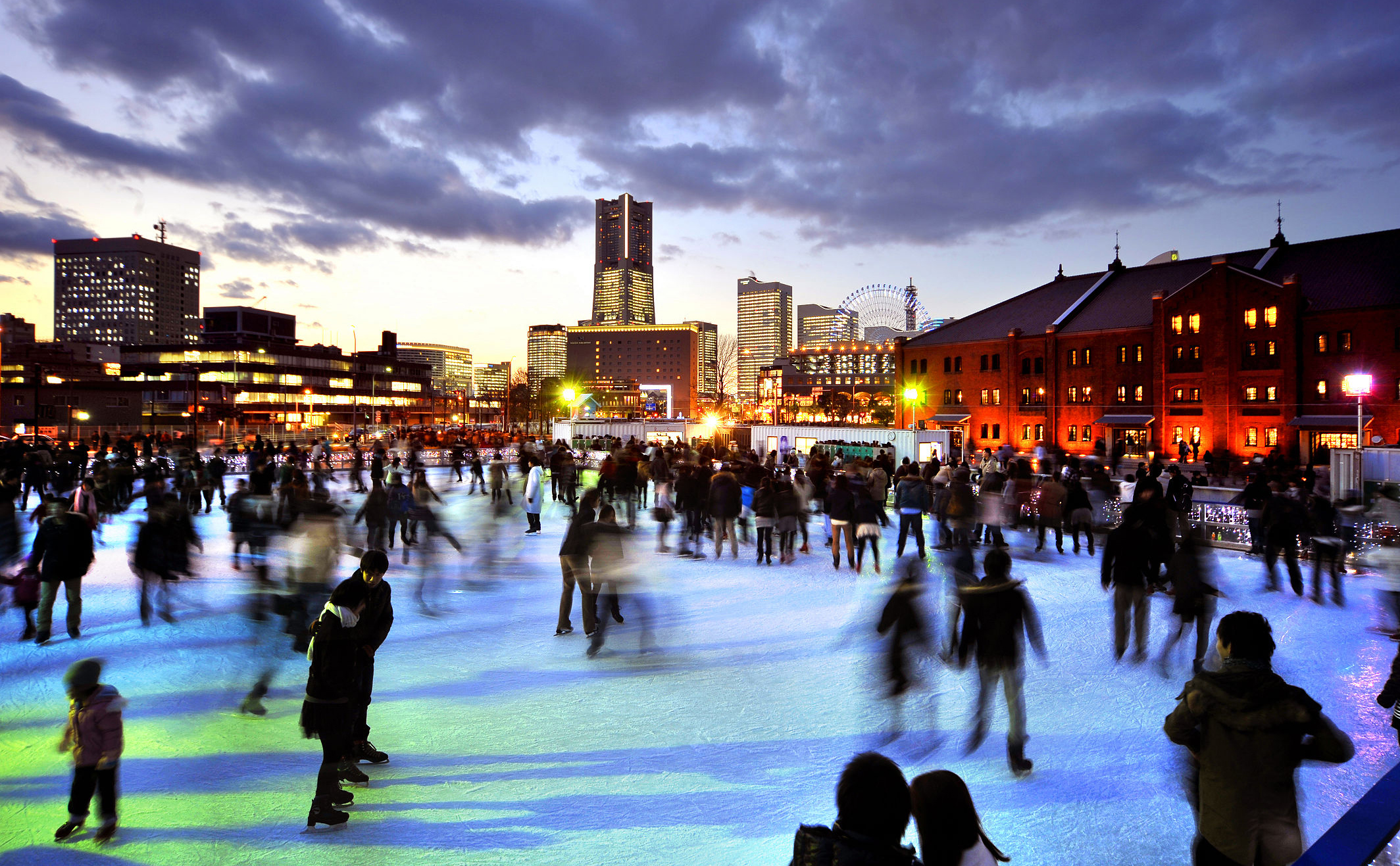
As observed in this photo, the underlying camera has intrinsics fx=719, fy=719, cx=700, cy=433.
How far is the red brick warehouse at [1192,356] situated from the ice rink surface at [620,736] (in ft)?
114

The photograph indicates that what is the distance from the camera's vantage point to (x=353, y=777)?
481 cm

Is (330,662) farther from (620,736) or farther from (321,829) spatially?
(620,736)

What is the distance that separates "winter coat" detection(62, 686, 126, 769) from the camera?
408cm

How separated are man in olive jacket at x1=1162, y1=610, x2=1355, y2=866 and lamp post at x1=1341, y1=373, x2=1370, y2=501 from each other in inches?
544

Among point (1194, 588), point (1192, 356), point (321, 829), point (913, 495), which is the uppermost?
point (1192, 356)

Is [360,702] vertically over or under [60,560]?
under

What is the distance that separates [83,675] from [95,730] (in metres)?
0.35

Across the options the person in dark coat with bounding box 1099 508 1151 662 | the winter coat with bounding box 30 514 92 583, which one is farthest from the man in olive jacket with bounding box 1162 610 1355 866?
the winter coat with bounding box 30 514 92 583

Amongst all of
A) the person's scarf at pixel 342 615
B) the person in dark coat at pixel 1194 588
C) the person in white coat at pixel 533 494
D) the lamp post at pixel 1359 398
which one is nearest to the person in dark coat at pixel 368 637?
the person's scarf at pixel 342 615

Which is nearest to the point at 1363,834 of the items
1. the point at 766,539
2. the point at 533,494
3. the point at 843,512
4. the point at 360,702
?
the point at 360,702

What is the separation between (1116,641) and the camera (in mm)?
6926

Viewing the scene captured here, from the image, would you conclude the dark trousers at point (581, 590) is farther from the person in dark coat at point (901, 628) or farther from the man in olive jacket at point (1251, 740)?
the man in olive jacket at point (1251, 740)

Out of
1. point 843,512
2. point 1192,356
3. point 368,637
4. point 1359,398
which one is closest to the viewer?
point 368,637

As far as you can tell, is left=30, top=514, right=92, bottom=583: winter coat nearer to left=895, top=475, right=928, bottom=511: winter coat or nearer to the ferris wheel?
left=895, top=475, right=928, bottom=511: winter coat
